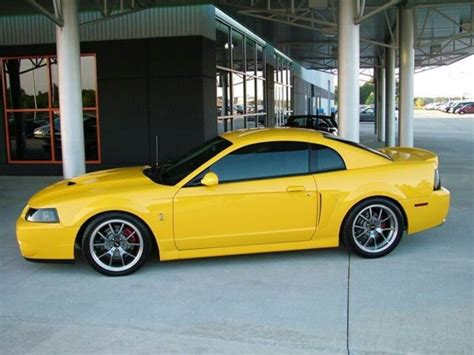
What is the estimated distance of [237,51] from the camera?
62.2 feet

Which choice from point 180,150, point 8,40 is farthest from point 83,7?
point 180,150

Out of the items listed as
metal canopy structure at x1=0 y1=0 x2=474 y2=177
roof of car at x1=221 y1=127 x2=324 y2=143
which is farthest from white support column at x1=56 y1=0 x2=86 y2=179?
roof of car at x1=221 y1=127 x2=324 y2=143

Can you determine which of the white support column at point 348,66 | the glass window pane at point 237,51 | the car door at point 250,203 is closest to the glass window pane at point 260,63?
the glass window pane at point 237,51

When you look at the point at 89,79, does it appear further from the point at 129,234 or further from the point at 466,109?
the point at 466,109

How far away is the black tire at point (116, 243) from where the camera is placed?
5.60m

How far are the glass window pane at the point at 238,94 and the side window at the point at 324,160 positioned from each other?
12.0 meters

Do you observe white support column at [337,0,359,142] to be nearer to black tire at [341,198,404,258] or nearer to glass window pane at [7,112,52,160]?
black tire at [341,198,404,258]

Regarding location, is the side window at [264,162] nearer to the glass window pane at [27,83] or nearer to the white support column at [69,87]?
the white support column at [69,87]

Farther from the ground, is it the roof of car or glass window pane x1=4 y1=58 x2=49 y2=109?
glass window pane x1=4 y1=58 x2=49 y2=109

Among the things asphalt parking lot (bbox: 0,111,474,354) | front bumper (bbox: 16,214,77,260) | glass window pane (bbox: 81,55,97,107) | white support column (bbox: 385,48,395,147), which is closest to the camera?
asphalt parking lot (bbox: 0,111,474,354)

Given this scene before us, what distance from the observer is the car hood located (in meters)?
5.72

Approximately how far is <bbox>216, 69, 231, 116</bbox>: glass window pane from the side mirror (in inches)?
400

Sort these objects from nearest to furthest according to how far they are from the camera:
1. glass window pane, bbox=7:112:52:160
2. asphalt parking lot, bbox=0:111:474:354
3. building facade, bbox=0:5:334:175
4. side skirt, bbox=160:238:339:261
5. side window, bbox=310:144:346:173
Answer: asphalt parking lot, bbox=0:111:474:354 → side skirt, bbox=160:238:339:261 → side window, bbox=310:144:346:173 → building facade, bbox=0:5:334:175 → glass window pane, bbox=7:112:52:160

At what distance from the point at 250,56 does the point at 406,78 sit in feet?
22.2
